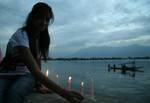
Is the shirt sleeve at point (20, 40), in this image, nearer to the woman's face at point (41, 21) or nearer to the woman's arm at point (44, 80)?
the woman's arm at point (44, 80)

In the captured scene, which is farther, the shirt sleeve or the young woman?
the shirt sleeve

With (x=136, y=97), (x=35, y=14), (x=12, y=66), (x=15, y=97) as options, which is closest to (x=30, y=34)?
(x=35, y=14)

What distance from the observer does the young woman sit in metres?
2.25

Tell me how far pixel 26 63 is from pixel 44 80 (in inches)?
9.9

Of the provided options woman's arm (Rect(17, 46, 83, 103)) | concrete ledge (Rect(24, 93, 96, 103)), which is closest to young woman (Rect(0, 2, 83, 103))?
woman's arm (Rect(17, 46, 83, 103))

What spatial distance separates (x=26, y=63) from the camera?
2.40 meters

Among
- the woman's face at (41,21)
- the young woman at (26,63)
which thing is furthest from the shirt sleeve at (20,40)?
the woman's face at (41,21)

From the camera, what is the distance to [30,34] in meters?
2.74

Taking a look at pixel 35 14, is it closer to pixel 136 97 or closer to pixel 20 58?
pixel 20 58

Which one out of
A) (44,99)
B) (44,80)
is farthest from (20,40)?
(44,99)

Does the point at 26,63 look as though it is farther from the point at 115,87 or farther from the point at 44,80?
the point at 115,87

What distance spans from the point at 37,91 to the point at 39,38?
108 centimetres

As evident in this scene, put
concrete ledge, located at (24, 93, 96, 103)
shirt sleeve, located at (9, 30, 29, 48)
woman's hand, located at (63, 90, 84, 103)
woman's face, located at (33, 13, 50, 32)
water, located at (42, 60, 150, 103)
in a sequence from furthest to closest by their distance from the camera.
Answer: water, located at (42, 60, 150, 103)
concrete ledge, located at (24, 93, 96, 103)
woman's face, located at (33, 13, 50, 32)
shirt sleeve, located at (9, 30, 29, 48)
woman's hand, located at (63, 90, 84, 103)

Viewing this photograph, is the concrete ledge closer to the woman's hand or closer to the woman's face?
the woman's face
